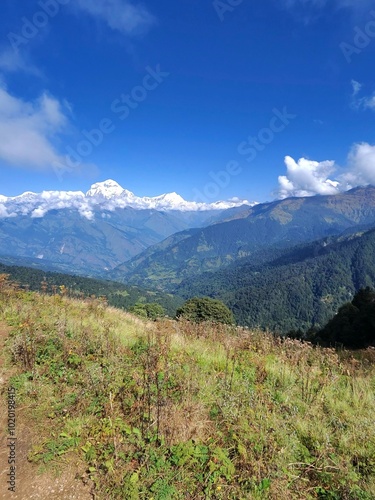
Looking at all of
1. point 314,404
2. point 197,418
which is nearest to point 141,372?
point 197,418

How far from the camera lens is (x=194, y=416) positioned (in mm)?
4305

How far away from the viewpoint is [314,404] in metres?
5.05

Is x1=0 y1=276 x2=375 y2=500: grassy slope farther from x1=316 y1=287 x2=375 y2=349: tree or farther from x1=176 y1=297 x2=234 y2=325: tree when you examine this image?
x1=176 y1=297 x2=234 y2=325: tree

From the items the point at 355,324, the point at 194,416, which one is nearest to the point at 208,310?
the point at 355,324

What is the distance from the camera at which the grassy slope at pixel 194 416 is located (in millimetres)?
3441

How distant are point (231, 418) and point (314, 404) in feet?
5.93

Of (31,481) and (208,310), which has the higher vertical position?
(31,481)

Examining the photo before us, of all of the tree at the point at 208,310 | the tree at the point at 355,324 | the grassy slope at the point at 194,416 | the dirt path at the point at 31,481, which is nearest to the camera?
the dirt path at the point at 31,481

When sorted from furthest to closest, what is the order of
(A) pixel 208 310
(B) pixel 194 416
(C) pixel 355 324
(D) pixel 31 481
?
(A) pixel 208 310
(C) pixel 355 324
(B) pixel 194 416
(D) pixel 31 481

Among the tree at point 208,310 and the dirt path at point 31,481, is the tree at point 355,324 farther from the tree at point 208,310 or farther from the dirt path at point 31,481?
the dirt path at point 31,481

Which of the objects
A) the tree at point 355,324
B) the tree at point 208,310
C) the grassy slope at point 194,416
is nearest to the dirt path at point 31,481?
the grassy slope at point 194,416

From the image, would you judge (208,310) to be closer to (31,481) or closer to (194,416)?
(194,416)

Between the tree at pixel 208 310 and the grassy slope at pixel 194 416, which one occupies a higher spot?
the grassy slope at pixel 194 416

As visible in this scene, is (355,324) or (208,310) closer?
(355,324)
